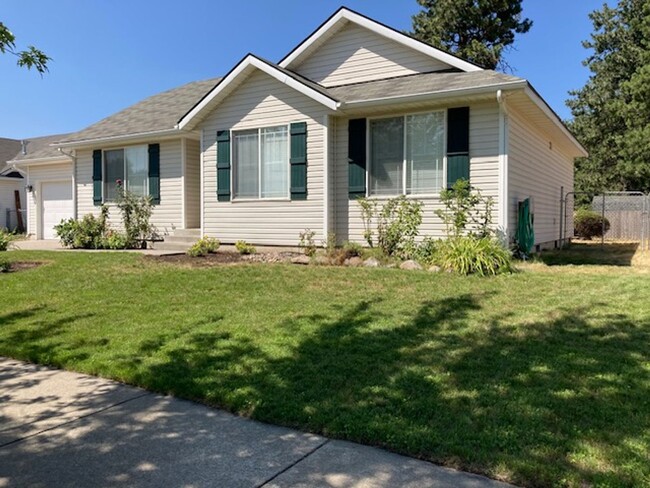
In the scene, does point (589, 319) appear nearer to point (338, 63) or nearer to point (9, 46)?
point (9, 46)

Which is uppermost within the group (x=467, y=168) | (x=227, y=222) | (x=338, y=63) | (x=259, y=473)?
(x=338, y=63)

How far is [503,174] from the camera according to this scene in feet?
31.9

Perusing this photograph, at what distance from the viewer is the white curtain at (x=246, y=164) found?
1197 cm

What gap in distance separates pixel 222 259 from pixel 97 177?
6.59m

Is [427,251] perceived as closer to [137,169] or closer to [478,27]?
[137,169]

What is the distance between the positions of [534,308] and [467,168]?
15.1ft

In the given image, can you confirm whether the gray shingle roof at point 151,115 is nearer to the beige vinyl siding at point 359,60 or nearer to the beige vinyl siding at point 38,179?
the beige vinyl siding at point 38,179

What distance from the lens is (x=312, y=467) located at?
271 cm

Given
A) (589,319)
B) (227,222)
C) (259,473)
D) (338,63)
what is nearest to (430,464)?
(259,473)

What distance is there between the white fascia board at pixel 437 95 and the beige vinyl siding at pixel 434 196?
0.61m

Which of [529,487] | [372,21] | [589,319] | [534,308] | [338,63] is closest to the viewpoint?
[529,487]

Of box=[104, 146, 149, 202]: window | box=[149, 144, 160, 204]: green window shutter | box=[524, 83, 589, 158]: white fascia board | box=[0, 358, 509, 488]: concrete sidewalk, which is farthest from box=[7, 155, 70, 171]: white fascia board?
box=[0, 358, 509, 488]: concrete sidewalk

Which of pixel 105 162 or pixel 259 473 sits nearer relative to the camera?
pixel 259 473

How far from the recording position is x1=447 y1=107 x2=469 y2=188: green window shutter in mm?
9977
